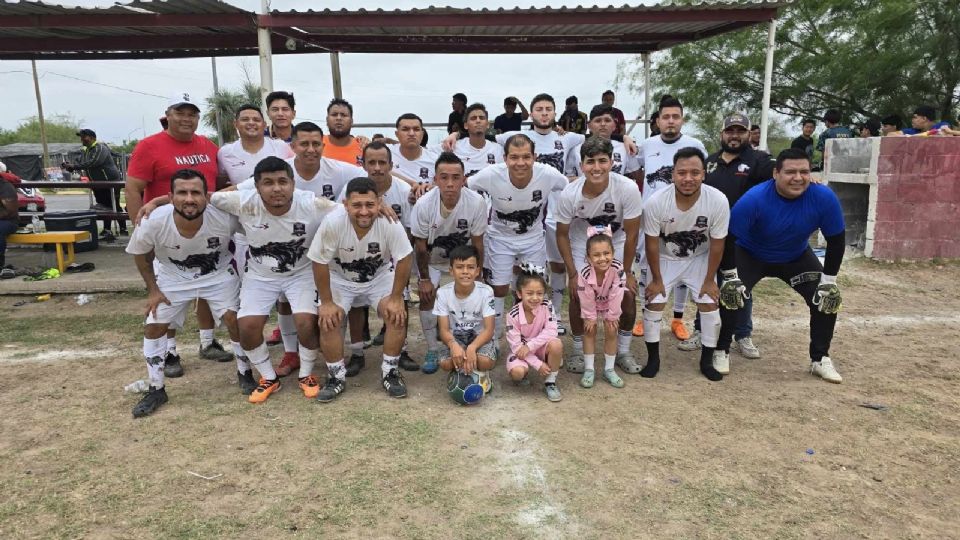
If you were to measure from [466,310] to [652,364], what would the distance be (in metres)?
1.53

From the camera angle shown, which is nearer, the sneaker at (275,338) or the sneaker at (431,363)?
the sneaker at (431,363)

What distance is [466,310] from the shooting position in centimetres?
445

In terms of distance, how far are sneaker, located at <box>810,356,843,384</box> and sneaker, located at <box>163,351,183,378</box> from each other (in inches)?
196

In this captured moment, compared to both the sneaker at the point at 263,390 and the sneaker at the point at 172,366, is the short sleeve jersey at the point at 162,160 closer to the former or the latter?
the sneaker at the point at 172,366

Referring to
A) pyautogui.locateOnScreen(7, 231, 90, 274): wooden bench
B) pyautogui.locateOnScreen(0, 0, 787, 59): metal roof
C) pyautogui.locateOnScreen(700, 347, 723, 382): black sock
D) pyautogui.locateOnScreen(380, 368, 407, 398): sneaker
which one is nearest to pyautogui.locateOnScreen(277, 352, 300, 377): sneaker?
pyautogui.locateOnScreen(380, 368, 407, 398): sneaker

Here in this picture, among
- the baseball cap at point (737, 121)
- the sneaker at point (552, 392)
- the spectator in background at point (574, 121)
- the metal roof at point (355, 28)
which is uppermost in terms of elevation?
the metal roof at point (355, 28)

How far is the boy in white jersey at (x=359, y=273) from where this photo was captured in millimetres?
4199

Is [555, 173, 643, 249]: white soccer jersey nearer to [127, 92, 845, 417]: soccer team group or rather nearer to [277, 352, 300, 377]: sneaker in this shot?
[127, 92, 845, 417]: soccer team group

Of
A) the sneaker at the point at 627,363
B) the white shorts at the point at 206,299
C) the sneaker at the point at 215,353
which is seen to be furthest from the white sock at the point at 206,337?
the sneaker at the point at 627,363

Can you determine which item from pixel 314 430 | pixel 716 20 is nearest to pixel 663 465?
pixel 314 430

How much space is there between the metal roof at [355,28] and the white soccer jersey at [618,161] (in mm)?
2438

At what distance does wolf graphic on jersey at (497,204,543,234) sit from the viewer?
5.02 m

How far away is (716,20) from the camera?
7.75 m

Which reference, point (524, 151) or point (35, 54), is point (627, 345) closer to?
point (524, 151)
